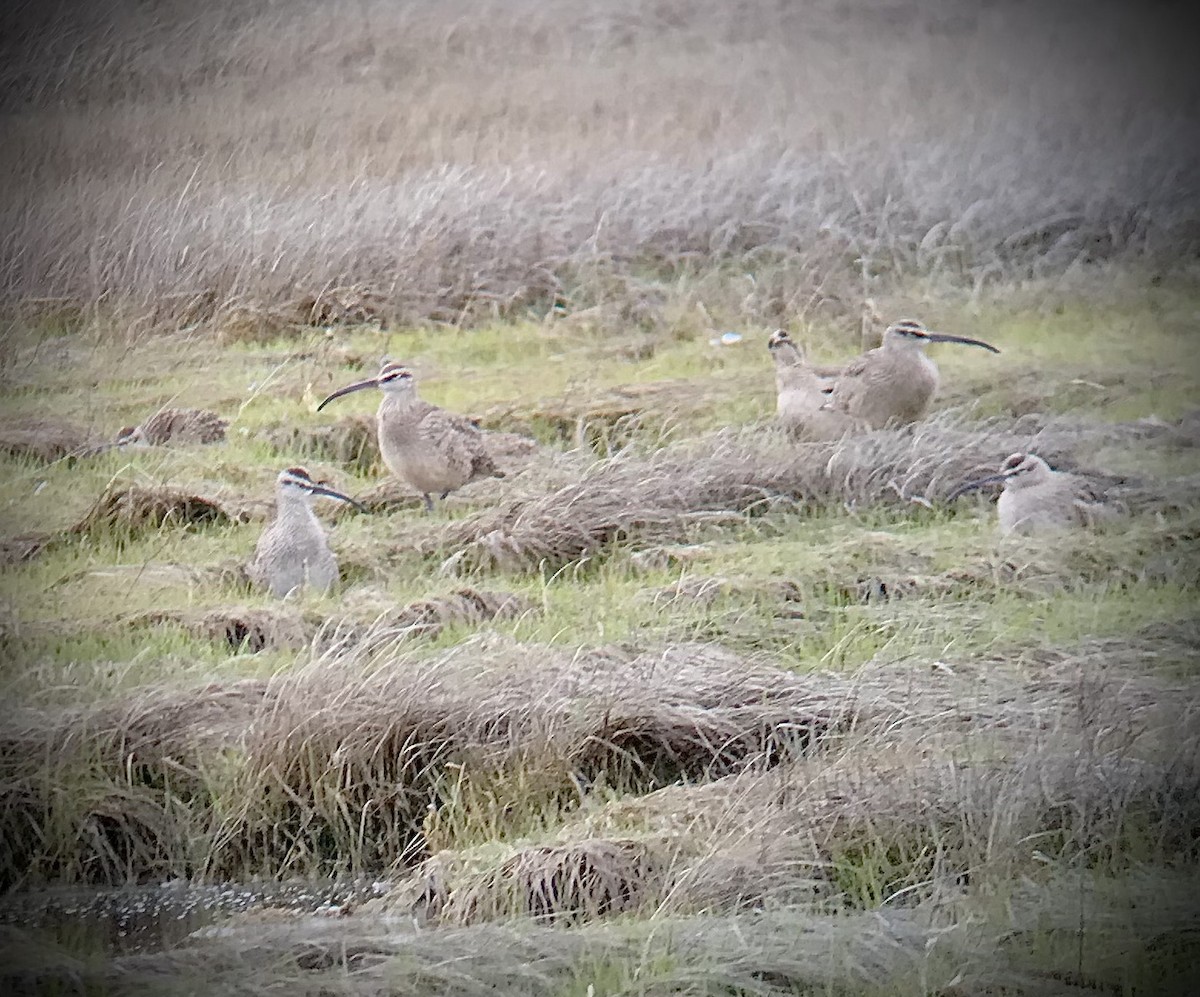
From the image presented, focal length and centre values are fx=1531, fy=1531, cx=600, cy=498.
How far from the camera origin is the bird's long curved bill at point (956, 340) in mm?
2961

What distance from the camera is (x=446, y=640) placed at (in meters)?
2.85

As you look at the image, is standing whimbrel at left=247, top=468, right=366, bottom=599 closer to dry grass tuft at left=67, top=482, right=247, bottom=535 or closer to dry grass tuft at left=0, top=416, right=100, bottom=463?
dry grass tuft at left=67, top=482, right=247, bottom=535

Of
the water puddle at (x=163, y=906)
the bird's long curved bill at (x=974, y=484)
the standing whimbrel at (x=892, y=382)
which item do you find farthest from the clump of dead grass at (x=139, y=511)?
the bird's long curved bill at (x=974, y=484)

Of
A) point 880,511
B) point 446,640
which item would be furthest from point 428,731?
point 880,511

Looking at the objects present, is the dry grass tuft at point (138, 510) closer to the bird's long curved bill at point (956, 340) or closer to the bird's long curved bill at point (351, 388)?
the bird's long curved bill at point (351, 388)

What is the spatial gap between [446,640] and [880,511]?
859mm

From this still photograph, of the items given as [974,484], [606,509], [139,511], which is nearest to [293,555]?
[139,511]

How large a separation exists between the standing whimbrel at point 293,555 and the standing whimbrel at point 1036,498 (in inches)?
47.0

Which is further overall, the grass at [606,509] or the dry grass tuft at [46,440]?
the dry grass tuft at [46,440]

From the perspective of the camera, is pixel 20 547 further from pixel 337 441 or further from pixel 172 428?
pixel 337 441

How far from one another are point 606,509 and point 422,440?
14.7 inches

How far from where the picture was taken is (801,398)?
2943 millimetres

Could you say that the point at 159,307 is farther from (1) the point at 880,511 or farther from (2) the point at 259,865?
(1) the point at 880,511

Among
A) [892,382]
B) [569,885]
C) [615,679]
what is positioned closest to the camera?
[569,885]
